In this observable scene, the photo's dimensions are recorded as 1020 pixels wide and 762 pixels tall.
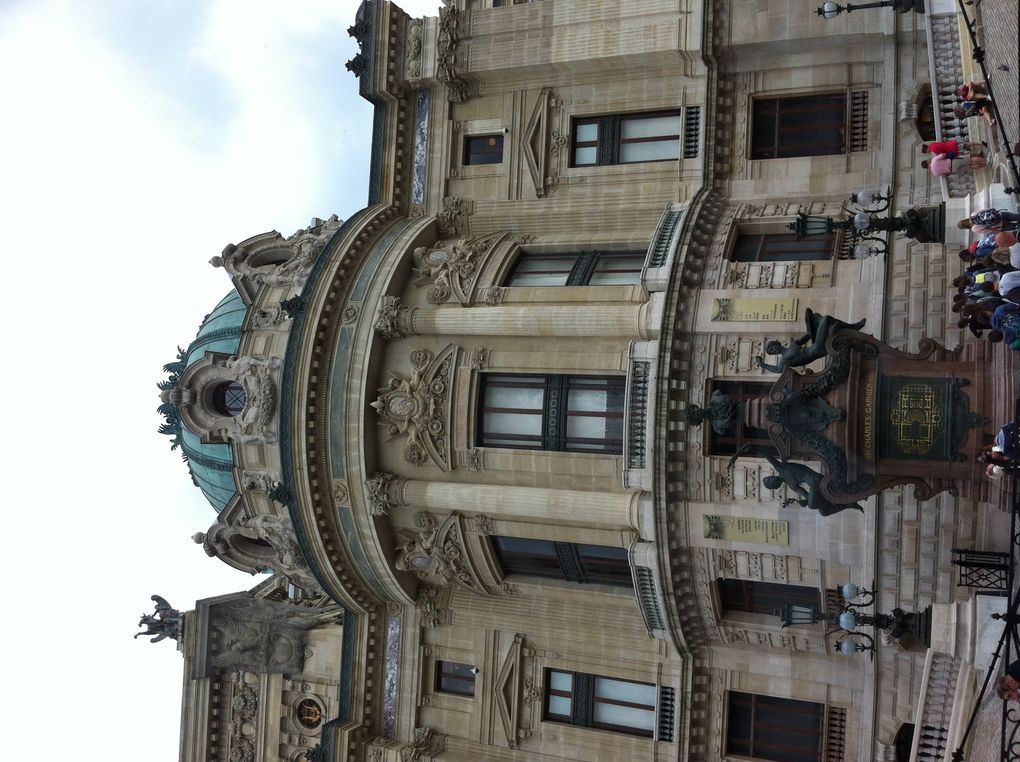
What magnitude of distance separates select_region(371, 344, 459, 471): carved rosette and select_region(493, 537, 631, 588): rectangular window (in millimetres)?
2968

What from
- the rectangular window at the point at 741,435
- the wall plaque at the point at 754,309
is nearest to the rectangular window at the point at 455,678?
the rectangular window at the point at 741,435

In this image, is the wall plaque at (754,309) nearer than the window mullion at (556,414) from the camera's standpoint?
Yes

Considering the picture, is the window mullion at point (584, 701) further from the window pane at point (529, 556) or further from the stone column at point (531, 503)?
the stone column at point (531, 503)

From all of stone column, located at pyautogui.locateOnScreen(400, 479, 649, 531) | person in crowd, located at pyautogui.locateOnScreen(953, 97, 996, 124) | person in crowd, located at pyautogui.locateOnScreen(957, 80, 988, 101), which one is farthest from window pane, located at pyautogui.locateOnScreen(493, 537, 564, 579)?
person in crowd, located at pyautogui.locateOnScreen(957, 80, 988, 101)

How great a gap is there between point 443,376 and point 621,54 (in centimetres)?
951

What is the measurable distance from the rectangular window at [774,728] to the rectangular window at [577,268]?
35.3 ft

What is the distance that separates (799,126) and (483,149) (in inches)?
342

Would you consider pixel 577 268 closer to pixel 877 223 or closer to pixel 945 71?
pixel 877 223

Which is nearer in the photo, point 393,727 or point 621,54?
point 621,54

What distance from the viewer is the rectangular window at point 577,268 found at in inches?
949

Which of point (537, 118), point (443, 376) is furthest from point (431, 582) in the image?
point (537, 118)

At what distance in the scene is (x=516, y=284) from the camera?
25.0 metres

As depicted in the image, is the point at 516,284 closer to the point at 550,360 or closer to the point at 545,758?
the point at 550,360

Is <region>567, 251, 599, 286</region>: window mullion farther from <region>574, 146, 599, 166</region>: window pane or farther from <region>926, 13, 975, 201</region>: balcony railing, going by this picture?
<region>926, 13, 975, 201</region>: balcony railing
